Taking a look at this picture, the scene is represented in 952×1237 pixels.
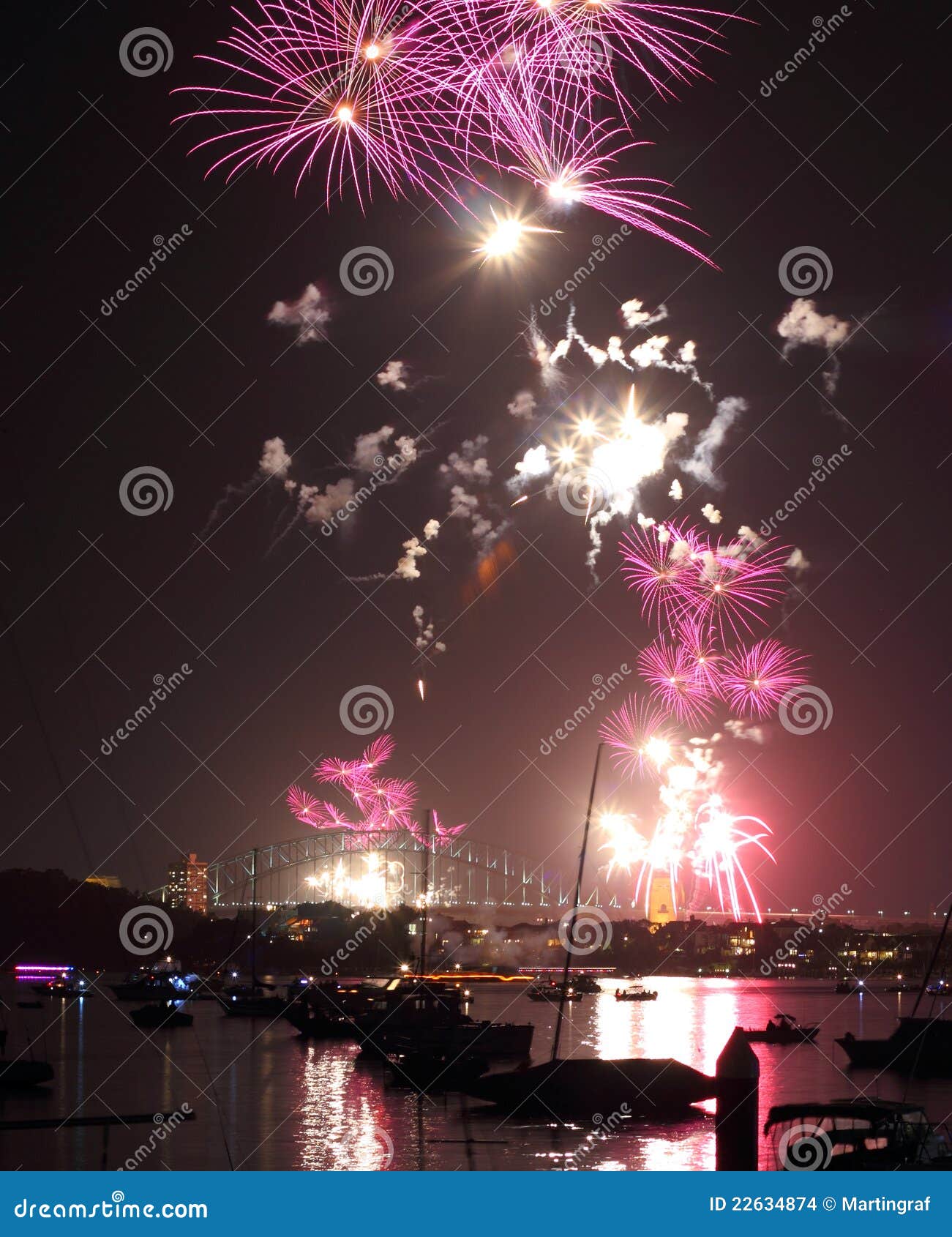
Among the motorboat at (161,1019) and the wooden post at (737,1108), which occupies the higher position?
the motorboat at (161,1019)

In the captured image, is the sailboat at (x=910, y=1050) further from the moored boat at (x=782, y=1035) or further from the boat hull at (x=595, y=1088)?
the boat hull at (x=595, y=1088)

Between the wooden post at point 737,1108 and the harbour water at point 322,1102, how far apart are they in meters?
7.27

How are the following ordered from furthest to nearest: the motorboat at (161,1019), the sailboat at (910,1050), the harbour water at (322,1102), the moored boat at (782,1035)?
the motorboat at (161,1019) < the moored boat at (782,1035) < the sailboat at (910,1050) < the harbour water at (322,1102)

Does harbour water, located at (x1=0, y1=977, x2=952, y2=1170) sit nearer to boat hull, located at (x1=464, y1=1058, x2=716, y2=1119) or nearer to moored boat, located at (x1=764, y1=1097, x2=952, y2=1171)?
boat hull, located at (x1=464, y1=1058, x2=716, y2=1119)

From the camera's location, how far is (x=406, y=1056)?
4269 centimetres

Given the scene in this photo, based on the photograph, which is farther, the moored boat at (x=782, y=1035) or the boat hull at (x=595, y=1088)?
the moored boat at (x=782, y=1035)

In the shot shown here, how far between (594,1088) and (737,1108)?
23.8 m

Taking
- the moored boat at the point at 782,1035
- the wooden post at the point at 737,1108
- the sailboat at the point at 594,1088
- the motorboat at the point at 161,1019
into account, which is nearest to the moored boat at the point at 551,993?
the moored boat at the point at 782,1035

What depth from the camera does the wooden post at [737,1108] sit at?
10.6m

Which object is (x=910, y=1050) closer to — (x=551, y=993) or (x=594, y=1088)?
(x=594, y=1088)

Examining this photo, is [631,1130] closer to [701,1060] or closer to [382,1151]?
[382,1151]

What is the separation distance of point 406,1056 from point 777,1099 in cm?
1198

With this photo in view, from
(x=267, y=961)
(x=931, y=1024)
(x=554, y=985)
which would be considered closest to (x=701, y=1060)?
(x=931, y=1024)

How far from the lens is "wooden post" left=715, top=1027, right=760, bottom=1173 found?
10.6 meters
